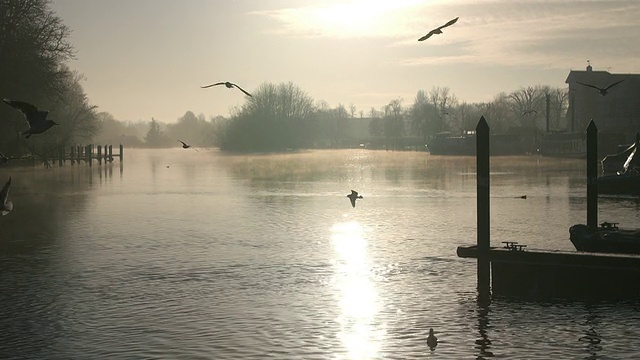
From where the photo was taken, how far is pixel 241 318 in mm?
17812

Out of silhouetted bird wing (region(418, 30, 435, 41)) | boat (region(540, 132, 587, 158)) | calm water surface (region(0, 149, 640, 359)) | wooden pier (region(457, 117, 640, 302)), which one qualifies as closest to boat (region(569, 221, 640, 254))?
wooden pier (region(457, 117, 640, 302))

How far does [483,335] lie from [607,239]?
718cm

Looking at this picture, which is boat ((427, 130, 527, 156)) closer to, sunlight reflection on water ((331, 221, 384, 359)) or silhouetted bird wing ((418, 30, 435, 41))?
sunlight reflection on water ((331, 221, 384, 359))

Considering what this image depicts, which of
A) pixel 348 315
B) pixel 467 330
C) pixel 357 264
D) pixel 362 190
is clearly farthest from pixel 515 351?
pixel 362 190

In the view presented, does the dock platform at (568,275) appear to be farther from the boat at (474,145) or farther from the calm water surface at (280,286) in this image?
the boat at (474,145)

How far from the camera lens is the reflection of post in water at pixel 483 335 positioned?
1498 cm

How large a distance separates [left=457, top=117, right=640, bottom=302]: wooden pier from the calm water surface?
0.48 metres

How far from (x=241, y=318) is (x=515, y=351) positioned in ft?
18.7

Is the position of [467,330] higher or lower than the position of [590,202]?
lower

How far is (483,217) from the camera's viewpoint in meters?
20.4

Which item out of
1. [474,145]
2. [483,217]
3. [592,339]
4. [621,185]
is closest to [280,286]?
[483,217]

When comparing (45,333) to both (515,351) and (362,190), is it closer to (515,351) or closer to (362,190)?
(515,351)

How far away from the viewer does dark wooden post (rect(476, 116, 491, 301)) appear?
20094 millimetres

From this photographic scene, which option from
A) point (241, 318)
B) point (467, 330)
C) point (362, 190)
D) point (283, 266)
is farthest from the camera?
point (362, 190)
